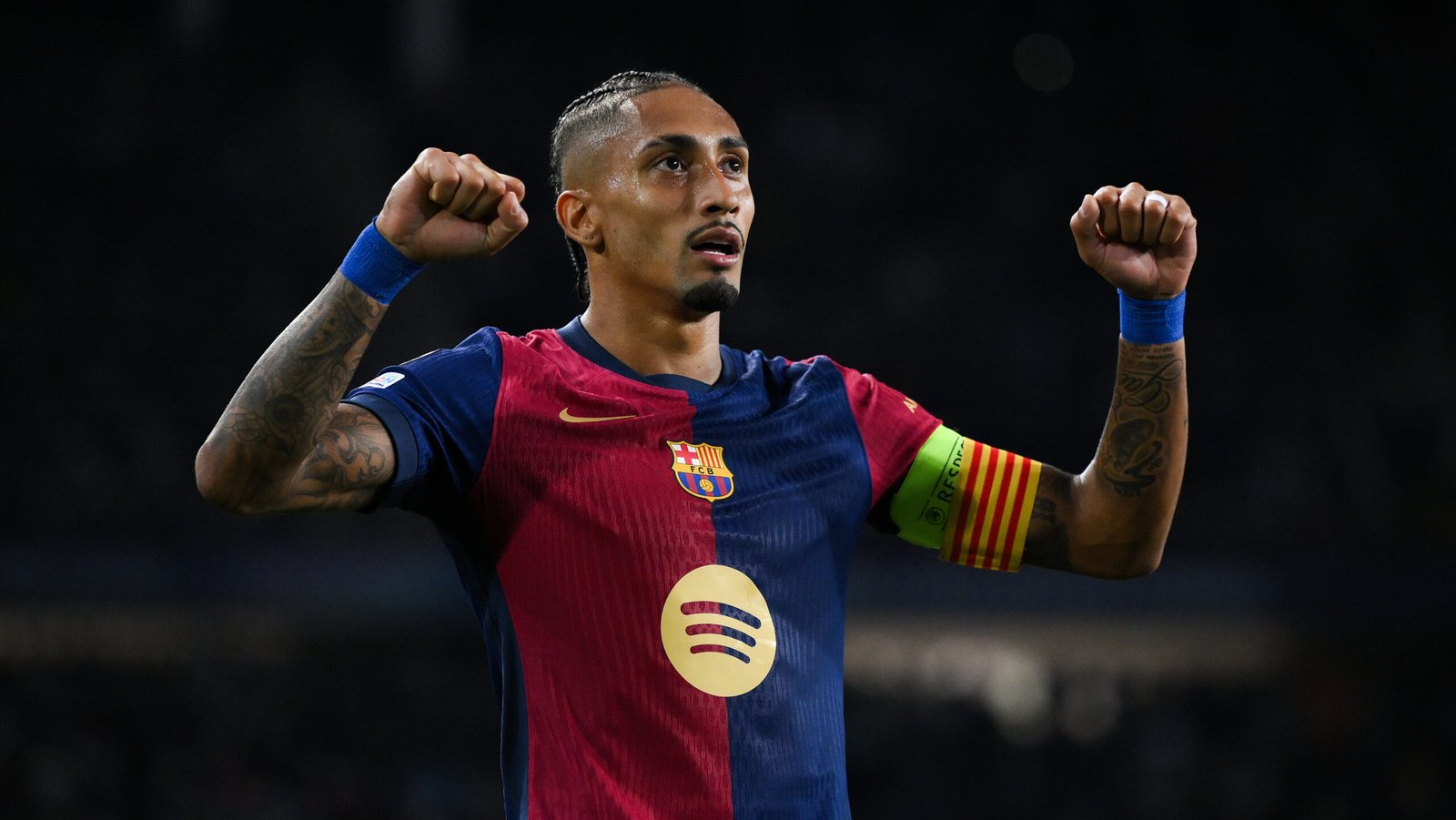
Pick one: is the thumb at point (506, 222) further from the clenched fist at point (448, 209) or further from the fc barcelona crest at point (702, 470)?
the fc barcelona crest at point (702, 470)

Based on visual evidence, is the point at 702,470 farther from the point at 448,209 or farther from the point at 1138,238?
the point at 1138,238

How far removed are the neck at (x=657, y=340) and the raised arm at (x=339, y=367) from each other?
0.54 meters

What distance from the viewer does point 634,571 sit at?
2320 mm

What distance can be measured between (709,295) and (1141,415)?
801 mm

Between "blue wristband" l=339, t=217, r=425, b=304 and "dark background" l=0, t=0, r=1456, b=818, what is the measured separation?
7820mm

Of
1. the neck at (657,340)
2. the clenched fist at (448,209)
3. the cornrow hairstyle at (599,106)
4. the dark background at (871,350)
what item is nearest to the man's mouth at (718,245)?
the neck at (657,340)

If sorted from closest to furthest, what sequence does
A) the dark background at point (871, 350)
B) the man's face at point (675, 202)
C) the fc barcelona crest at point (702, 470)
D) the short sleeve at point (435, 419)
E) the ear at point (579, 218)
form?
the short sleeve at point (435, 419), the fc barcelona crest at point (702, 470), the man's face at point (675, 202), the ear at point (579, 218), the dark background at point (871, 350)

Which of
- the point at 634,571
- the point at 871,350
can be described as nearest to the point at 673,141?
the point at 634,571

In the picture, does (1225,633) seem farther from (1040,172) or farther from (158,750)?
(158,750)

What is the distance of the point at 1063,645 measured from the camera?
12.5 meters

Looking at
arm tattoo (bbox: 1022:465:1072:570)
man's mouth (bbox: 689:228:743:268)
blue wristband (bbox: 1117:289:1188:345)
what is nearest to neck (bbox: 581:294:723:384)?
man's mouth (bbox: 689:228:743:268)

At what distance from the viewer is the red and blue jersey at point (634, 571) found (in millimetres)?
2246

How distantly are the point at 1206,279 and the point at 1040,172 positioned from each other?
1.68 m

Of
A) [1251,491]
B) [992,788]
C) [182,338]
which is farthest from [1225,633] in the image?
[182,338]
